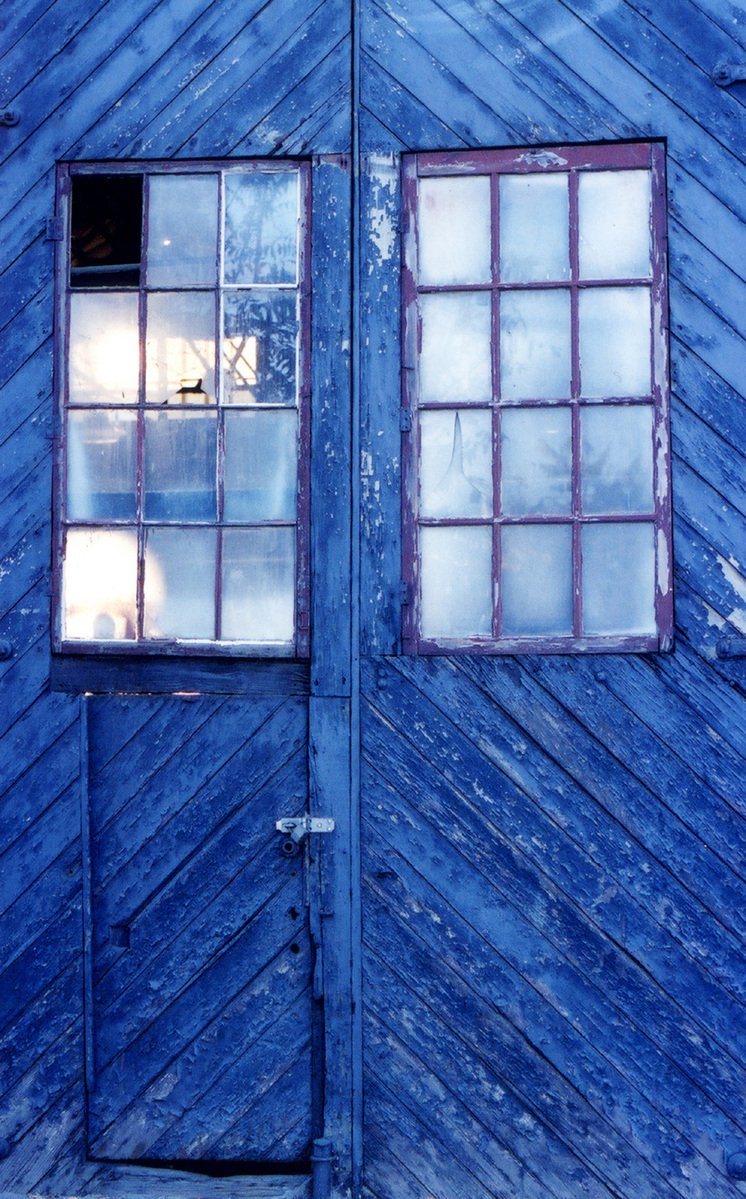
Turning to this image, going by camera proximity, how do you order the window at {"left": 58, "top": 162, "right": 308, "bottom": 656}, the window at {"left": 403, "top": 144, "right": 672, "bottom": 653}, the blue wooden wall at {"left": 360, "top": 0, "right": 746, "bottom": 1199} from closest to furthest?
the blue wooden wall at {"left": 360, "top": 0, "right": 746, "bottom": 1199} → the window at {"left": 403, "top": 144, "right": 672, "bottom": 653} → the window at {"left": 58, "top": 162, "right": 308, "bottom": 656}

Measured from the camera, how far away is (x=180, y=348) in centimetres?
367

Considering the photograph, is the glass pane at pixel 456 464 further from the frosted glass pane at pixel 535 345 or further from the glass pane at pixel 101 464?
the glass pane at pixel 101 464

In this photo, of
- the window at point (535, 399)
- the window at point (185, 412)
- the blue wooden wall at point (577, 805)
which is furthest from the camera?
the window at point (185, 412)

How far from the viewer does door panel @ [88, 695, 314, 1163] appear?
3520mm

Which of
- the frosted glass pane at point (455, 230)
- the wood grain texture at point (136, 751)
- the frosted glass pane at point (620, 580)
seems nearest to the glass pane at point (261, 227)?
the wood grain texture at point (136, 751)

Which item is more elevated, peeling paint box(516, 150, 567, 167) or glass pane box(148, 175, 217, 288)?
peeling paint box(516, 150, 567, 167)

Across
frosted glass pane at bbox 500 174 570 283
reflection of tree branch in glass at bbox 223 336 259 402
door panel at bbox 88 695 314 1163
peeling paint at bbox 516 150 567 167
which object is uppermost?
peeling paint at bbox 516 150 567 167

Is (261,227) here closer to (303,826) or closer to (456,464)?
(456,464)

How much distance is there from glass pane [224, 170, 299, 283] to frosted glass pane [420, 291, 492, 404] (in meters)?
0.49

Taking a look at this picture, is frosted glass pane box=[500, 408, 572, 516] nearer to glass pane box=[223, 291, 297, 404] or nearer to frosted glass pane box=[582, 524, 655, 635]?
frosted glass pane box=[582, 524, 655, 635]

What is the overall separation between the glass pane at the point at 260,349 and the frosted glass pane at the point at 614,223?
3.21 feet

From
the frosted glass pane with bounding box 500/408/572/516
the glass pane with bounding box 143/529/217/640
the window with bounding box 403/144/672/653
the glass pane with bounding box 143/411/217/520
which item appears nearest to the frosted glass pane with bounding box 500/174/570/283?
the window with bounding box 403/144/672/653

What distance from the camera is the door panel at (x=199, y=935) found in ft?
11.5

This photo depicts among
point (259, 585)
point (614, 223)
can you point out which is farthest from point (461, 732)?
point (614, 223)
